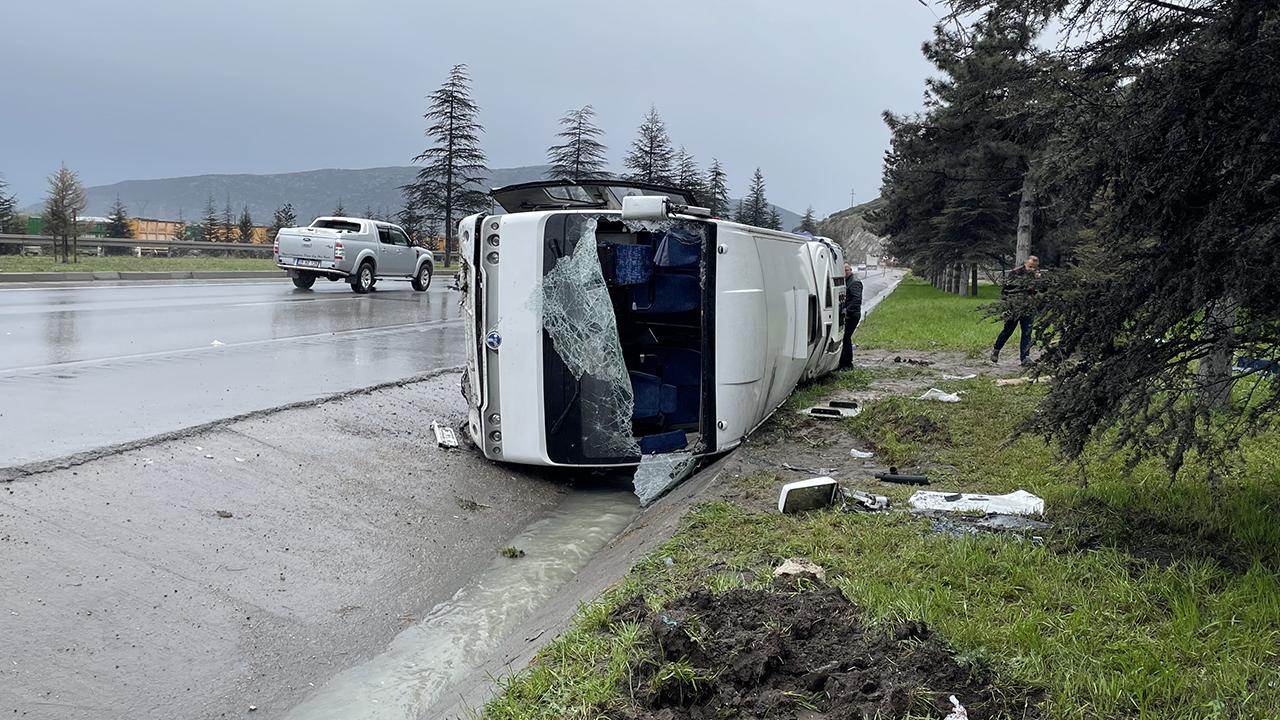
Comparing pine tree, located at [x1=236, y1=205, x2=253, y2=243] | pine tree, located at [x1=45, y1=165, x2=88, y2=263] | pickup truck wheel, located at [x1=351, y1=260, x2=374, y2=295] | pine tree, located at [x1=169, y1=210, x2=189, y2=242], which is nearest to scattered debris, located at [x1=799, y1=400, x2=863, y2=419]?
pickup truck wheel, located at [x1=351, y1=260, x2=374, y2=295]

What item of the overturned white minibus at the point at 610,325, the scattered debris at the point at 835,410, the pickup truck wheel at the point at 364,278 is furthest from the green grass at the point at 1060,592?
the pickup truck wheel at the point at 364,278

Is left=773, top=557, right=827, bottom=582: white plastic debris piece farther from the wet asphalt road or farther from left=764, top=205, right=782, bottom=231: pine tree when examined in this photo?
left=764, top=205, right=782, bottom=231: pine tree

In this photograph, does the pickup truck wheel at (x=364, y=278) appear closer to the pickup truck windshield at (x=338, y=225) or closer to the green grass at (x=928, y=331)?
the pickup truck windshield at (x=338, y=225)

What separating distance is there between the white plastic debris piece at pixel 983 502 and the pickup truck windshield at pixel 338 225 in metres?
20.5

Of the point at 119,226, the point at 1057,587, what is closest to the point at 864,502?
the point at 1057,587

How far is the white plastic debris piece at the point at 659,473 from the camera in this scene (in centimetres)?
654

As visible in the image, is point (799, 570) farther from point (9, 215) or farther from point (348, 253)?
point (9, 215)

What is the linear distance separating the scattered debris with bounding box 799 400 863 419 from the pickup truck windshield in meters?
17.6

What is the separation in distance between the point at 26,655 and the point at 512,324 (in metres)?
3.51

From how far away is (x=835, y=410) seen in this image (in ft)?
26.9

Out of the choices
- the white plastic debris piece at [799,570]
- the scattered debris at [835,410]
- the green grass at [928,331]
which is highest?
the green grass at [928,331]

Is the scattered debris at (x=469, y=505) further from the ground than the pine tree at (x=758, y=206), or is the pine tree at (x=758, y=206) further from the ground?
the pine tree at (x=758, y=206)

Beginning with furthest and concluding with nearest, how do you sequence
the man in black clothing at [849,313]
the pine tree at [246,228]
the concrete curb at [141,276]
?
the pine tree at [246,228] < the concrete curb at [141,276] < the man in black clothing at [849,313]

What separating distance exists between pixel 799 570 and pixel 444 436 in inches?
176
